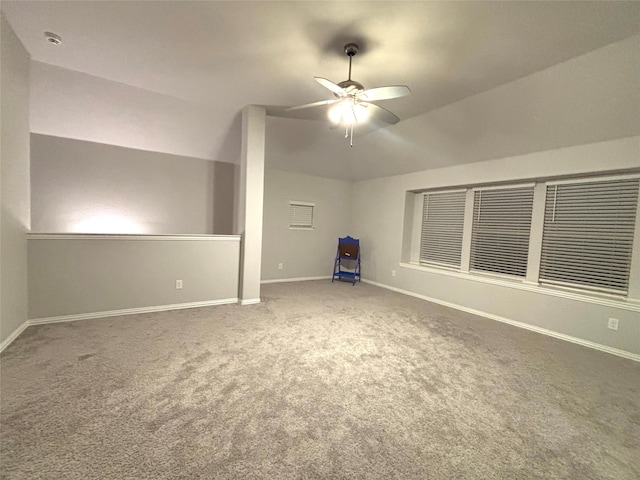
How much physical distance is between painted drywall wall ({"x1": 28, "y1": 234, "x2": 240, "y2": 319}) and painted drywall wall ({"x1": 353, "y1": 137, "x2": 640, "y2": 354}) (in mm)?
3022

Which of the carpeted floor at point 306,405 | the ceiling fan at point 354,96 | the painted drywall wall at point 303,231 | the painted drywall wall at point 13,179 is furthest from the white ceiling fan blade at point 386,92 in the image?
the painted drywall wall at point 303,231

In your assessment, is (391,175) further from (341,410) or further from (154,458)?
(154,458)

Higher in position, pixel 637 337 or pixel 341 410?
pixel 637 337

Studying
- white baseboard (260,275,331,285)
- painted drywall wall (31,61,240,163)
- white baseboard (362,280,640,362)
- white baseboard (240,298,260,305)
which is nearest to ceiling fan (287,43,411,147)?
painted drywall wall (31,61,240,163)

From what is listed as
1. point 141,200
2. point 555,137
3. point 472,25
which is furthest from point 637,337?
point 141,200

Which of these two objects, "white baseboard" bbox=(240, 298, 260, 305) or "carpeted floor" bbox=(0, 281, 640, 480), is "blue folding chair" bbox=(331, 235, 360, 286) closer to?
"white baseboard" bbox=(240, 298, 260, 305)

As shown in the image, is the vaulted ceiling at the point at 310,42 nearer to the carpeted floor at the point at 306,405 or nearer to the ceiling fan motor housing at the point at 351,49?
the ceiling fan motor housing at the point at 351,49

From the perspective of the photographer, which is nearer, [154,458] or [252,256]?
[154,458]

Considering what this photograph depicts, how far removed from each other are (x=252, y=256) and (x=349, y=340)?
191 cm

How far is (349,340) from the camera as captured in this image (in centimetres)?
282

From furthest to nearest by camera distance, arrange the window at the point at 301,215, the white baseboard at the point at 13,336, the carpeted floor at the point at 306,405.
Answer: the window at the point at 301,215, the white baseboard at the point at 13,336, the carpeted floor at the point at 306,405

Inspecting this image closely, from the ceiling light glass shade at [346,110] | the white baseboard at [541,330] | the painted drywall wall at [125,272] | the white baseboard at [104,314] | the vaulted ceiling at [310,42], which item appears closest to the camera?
the vaulted ceiling at [310,42]

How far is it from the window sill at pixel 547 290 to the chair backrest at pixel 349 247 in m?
1.49

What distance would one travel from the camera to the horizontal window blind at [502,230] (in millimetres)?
3729
